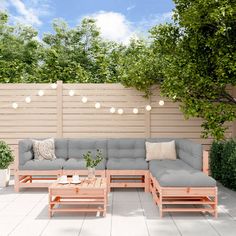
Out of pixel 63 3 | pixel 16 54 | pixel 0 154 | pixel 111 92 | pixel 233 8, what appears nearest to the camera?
pixel 233 8

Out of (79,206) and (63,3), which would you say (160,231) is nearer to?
(79,206)

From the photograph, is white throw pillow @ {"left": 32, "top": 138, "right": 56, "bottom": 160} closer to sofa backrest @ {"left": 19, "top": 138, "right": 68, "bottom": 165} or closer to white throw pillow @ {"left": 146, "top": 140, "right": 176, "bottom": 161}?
sofa backrest @ {"left": 19, "top": 138, "right": 68, "bottom": 165}

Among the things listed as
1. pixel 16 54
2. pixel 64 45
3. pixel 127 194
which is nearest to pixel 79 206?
pixel 127 194

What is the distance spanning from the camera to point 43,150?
812cm

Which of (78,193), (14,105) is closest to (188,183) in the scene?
(78,193)

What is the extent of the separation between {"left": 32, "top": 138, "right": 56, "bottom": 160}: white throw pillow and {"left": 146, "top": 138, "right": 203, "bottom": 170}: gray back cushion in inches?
77.7

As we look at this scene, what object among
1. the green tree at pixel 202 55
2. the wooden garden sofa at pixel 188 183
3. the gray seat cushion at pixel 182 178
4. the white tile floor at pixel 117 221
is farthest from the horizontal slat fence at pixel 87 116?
the gray seat cushion at pixel 182 178

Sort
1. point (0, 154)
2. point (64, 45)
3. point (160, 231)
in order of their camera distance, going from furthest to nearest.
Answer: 1. point (64, 45)
2. point (0, 154)
3. point (160, 231)

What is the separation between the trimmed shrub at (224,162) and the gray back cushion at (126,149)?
1508mm

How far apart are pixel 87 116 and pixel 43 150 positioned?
4.82ft

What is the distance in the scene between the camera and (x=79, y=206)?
21.1 feet

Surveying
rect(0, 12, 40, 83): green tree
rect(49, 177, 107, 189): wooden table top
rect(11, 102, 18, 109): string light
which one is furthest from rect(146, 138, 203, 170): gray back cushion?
rect(0, 12, 40, 83): green tree

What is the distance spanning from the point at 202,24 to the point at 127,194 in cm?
329

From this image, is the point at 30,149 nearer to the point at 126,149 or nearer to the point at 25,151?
the point at 25,151
